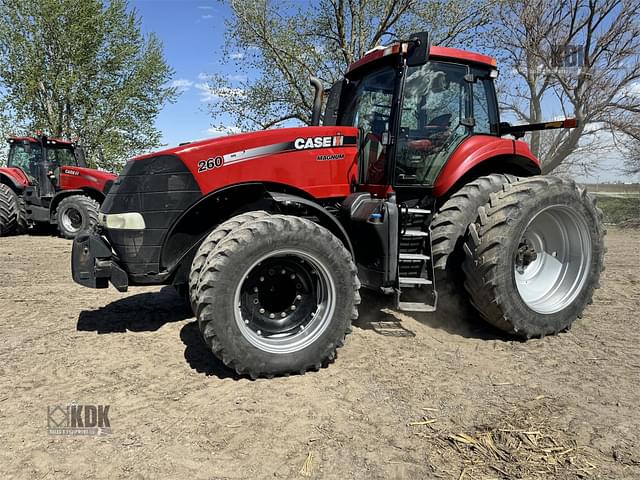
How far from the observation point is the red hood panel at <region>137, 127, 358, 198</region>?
144 inches

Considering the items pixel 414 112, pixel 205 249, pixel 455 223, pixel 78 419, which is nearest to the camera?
pixel 78 419

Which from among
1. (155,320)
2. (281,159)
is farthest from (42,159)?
(281,159)

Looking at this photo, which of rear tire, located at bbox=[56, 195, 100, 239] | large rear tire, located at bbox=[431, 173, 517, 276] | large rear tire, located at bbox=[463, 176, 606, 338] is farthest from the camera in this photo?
rear tire, located at bbox=[56, 195, 100, 239]

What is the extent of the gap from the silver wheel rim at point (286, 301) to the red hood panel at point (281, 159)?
745 millimetres

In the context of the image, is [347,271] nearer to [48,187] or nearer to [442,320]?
[442,320]

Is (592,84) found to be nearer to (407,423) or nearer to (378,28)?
(378,28)

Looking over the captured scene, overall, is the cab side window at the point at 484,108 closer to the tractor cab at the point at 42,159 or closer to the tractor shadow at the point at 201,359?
the tractor shadow at the point at 201,359

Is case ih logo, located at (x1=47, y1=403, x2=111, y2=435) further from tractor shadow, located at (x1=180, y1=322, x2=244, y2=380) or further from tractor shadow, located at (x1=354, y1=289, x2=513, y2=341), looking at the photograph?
tractor shadow, located at (x1=354, y1=289, x2=513, y2=341)

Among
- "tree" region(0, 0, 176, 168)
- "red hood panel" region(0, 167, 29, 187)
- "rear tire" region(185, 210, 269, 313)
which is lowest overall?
"rear tire" region(185, 210, 269, 313)

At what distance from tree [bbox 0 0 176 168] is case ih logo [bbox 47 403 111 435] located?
63.8 feet

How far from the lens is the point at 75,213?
11.5 m

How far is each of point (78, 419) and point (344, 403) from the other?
5.27 ft

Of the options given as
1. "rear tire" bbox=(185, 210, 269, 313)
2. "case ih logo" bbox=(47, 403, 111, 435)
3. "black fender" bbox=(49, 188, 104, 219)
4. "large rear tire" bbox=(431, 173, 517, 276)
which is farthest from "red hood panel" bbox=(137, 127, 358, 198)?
"black fender" bbox=(49, 188, 104, 219)

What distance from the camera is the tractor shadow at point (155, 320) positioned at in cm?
367
